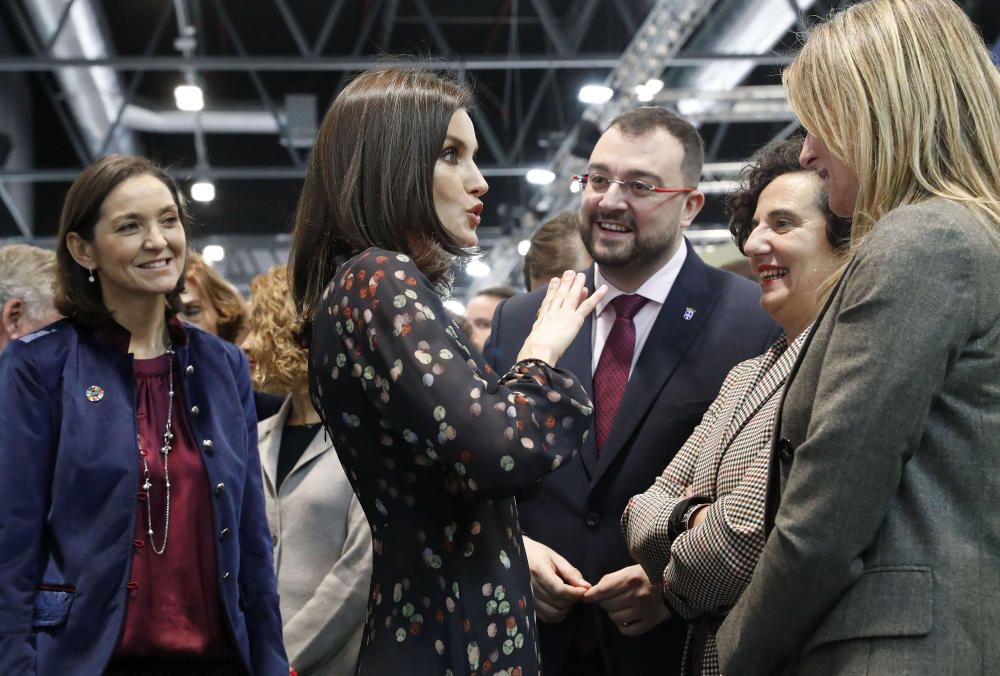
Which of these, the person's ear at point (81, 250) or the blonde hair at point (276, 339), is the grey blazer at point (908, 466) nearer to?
the person's ear at point (81, 250)

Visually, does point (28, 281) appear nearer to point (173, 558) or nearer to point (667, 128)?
point (173, 558)

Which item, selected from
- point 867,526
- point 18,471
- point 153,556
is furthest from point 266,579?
point 867,526

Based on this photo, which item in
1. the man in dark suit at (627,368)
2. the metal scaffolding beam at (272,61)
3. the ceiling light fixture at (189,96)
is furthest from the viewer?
the ceiling light fixture at (189,96)

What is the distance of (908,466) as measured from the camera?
167cm

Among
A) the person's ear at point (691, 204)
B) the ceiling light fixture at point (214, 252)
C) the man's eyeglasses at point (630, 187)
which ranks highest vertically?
the ceiling light fixture at point (214, 252)

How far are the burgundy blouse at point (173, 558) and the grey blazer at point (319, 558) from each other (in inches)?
15.3

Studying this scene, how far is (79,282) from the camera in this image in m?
2.79

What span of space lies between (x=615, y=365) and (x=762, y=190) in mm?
527

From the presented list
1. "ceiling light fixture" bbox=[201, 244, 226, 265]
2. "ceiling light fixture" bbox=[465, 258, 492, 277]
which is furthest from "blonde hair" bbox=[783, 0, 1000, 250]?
"ceiling light fixture" bbox=[465, 258, 492, 277]

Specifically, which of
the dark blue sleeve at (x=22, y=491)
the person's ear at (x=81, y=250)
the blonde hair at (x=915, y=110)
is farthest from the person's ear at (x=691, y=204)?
the dark blue sleeve at (x=22, y=491)

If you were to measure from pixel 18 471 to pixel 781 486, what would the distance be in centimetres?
152

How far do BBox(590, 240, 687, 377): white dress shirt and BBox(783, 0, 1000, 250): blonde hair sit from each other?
112 centimetres

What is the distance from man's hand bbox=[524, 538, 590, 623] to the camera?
2617mm

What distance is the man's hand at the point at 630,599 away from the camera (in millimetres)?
2578
